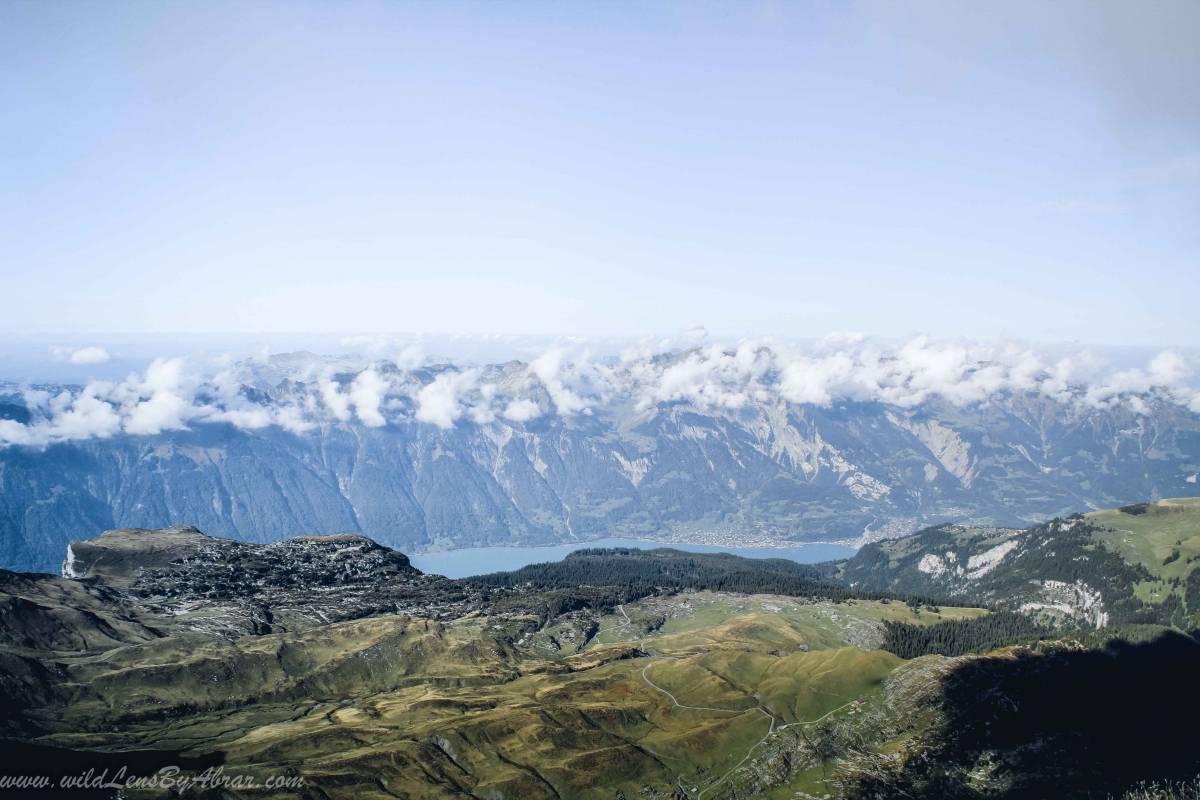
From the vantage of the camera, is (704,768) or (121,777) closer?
(121,777)

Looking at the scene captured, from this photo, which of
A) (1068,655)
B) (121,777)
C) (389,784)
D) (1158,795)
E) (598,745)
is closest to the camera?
(1158,795)

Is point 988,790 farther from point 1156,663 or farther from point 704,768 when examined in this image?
point 1156,663

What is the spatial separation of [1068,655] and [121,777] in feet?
664

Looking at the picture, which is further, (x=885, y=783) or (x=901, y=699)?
(x=901, y=699)

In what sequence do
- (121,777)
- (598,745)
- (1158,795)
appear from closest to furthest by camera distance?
(1158,795) → (121,777) → (598,745)

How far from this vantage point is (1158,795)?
13025 cm

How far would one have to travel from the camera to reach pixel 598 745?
164250 millimetres

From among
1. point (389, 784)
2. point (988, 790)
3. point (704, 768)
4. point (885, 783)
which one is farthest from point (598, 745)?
point (988, 790)

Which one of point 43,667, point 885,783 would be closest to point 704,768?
point 885,783

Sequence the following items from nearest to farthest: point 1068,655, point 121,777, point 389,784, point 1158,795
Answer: point 1158,795, point 121,777, point 389,784, point 1068,655

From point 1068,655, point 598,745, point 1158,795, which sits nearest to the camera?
point 1158,795

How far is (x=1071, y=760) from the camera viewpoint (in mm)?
142625

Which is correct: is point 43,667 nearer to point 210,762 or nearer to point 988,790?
point 210,762

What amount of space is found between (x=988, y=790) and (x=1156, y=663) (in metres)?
98.2
